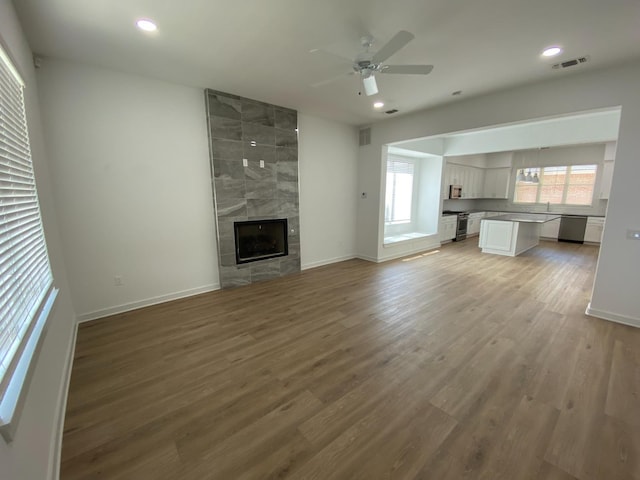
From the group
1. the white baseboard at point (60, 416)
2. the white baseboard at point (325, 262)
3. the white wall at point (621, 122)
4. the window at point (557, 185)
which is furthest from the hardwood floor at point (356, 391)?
the window at point (557, 185)

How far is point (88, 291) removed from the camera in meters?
3.21

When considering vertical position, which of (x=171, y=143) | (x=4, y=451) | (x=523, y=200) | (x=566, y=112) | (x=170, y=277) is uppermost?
(x=566, y=112)

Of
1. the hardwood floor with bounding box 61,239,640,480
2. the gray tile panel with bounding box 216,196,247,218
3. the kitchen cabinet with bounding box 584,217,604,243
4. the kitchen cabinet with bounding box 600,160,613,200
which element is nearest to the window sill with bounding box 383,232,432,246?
the hardwood floor with bounding box 61,239,640,480

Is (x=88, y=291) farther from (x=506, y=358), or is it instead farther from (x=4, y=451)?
(x=506, y=358)

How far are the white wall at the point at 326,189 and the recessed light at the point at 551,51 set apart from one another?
3394 mm

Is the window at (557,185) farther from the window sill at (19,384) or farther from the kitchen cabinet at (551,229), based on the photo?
the window sill at (19,384)

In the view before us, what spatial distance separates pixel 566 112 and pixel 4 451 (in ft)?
17.3

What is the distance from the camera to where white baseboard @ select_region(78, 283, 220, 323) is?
10.6ft

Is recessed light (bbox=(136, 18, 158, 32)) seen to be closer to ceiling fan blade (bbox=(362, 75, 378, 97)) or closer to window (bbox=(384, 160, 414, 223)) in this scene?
ceiling fan blade (bbox=(362, 75, 378, 97))

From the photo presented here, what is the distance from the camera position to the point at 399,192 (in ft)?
23.7

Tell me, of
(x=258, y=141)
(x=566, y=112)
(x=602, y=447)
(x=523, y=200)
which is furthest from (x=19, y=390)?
(x=523, y=200)

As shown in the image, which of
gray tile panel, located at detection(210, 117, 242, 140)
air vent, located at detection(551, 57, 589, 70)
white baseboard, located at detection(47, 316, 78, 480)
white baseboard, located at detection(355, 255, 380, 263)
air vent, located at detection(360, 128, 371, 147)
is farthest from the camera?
white baseboard, located at detection(355, 255, 380, 263)

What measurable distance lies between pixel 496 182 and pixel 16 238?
36.1ft

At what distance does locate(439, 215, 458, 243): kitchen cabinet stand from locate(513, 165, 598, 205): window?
2814 millimetres
